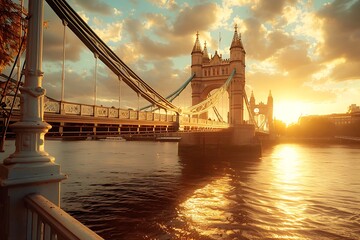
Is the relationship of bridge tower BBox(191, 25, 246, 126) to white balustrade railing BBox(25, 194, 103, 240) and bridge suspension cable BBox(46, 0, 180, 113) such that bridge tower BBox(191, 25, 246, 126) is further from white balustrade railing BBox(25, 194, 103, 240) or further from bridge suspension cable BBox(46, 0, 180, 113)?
white balustrade railing BBox(25, 194, 103, 240)

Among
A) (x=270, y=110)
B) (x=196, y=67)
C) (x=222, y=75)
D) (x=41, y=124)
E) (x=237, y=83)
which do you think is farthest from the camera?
(x=270, y=110)

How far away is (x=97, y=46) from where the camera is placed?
1242 centimetres

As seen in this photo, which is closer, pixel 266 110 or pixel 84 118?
pixel 84 118

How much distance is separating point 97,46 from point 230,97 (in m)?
35.1

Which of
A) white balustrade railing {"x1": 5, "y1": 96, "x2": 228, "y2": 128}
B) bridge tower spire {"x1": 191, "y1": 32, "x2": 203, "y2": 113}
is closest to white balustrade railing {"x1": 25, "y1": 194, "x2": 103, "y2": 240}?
white balustrade railing {"x1": 5, "y1": 96, "x2": 228, "y2": 128}

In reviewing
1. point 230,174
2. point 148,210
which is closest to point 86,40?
point 148,210

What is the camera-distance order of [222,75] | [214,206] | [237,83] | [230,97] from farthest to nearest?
[222,75] → [230,97] → [237,83] → [214,206]

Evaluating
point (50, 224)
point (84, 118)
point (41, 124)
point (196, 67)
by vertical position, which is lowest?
point (50, 224)

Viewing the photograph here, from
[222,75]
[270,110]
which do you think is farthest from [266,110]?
[222,75]

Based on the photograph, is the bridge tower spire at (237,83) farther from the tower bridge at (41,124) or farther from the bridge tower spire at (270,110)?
the bridge tower spire at (270,110)

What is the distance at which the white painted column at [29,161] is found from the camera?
273 cm

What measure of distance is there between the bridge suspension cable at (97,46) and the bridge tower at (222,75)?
26.3 meters

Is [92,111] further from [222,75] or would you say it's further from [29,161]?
[222,75]

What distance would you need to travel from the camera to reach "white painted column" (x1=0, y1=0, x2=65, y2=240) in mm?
2730
